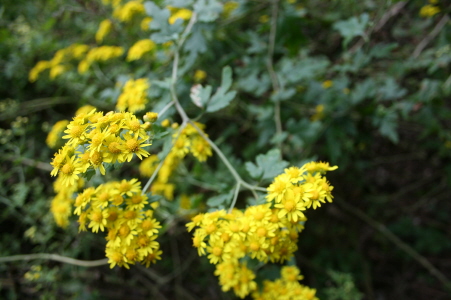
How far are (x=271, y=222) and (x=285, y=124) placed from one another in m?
1.38

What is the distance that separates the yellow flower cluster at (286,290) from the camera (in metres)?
1.57

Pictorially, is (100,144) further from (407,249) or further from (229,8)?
(407,249)

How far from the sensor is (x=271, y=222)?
1325 millimetres

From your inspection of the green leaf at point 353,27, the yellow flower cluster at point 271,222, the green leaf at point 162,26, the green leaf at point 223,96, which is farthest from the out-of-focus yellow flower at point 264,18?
the yellow flower cluster at point 271,222

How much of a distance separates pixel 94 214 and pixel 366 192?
287 cm

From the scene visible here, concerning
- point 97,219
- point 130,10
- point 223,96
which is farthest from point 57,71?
point 97,219

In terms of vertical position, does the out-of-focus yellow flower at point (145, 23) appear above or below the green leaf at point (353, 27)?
below

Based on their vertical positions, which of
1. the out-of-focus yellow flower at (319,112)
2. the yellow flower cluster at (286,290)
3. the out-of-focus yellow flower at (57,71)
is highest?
the out-of-focus yellow flower at (319,112)

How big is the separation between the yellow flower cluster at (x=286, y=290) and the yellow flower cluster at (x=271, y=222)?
297 millimetres

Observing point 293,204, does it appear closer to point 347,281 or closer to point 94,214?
point 94,214

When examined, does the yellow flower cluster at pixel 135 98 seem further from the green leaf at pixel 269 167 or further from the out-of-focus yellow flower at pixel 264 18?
the out-of-focus yellow flower at pixel 264 18

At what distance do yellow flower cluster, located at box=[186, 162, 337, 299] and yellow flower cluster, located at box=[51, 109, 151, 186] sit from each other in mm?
418

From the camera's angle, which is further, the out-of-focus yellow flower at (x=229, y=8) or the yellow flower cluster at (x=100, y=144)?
the out-of-focus yellow flower at (x=229, y=8)

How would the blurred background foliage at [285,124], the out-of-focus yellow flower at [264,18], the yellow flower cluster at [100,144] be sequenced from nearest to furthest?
the yellow flower cluster at [100,144], the blurred background foliage at [285,124], the out-of-focus yellow flower at [264,18]
